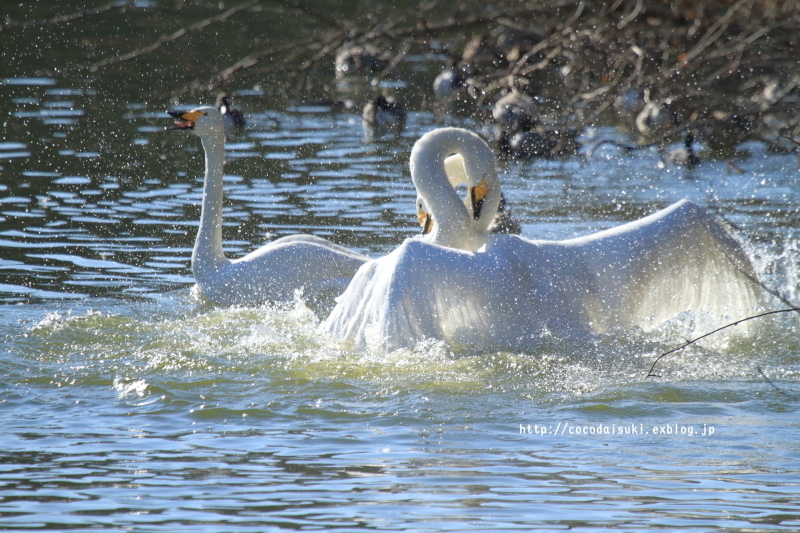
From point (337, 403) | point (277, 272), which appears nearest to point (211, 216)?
point (277, 272)

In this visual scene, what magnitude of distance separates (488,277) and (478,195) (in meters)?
1.24

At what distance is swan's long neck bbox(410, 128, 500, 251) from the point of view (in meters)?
6.64

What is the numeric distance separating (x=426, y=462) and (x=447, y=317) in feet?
4.83

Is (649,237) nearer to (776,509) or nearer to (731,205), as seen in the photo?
(776,509)

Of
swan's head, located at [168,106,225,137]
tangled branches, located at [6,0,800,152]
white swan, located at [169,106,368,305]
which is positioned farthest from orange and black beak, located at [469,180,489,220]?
tangled branches, located at [6,0,800,152]

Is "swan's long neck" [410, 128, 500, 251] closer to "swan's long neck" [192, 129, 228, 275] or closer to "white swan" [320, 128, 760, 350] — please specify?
"white swan" [320, 128, 760, 350]

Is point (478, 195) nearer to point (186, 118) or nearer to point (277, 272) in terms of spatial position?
point (277, 272)

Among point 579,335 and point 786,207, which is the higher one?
point 786,207

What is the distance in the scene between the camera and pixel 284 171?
449 inches

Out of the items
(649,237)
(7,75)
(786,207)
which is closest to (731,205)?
(786,207)

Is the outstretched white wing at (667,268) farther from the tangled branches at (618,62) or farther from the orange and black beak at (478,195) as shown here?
the tangled branches at (618,62)

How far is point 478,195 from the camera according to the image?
683cm

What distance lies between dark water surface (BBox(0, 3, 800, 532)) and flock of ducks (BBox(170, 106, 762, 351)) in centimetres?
A: 16

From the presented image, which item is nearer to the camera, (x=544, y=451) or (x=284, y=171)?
(x=544, y=451)
